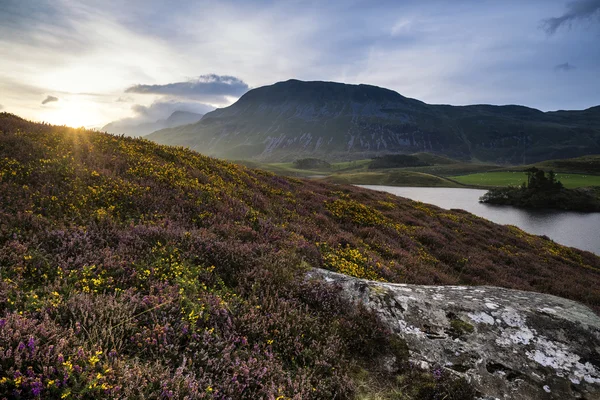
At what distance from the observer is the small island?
205 feet

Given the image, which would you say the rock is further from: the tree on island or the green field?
the green field

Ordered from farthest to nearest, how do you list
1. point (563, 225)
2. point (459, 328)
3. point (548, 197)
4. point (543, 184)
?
point (543, 184) < point (548, 197) < point (563, 225) < point (459, 328)

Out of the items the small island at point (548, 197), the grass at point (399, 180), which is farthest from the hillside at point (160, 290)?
the grass at point (399, 180)

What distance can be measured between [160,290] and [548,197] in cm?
8266

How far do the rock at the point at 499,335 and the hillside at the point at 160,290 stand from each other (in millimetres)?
438

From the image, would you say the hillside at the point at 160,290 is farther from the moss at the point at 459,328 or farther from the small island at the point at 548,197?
the small island at the point at 548,197

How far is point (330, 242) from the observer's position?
10.3 m

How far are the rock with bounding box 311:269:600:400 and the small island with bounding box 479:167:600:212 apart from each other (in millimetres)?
76112

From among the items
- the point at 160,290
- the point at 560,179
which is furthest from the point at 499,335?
the point at 560,179

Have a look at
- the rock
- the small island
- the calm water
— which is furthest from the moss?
the small island

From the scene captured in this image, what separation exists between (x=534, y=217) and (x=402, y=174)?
94587 millimetres

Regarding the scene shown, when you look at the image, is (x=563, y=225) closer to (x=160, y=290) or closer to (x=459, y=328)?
(x=459, y=328)

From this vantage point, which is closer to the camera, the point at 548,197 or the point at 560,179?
the point at 548,197

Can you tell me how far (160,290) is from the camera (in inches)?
181
